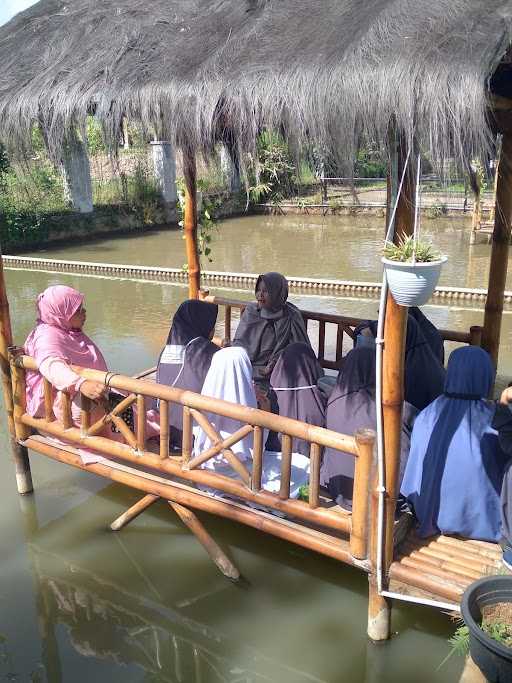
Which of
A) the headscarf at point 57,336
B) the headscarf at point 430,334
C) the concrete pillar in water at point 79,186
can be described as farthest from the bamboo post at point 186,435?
the concrete pillar in water at point 79,186

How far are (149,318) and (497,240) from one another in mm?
5663

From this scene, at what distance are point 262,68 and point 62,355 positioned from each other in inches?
82.3

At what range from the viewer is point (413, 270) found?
7.54ft

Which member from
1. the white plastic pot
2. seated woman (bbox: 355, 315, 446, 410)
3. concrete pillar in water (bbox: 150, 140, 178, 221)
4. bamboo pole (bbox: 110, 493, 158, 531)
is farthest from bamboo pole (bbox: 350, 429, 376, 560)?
concrete pillar in water (bbox: 150, 140, 178, 221)

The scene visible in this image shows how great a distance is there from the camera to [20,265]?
13086 millimetres

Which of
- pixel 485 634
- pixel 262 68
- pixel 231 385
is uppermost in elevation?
pixel 262 68

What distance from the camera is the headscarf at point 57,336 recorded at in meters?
3.83

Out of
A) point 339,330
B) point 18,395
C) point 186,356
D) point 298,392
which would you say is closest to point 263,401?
point 298,392

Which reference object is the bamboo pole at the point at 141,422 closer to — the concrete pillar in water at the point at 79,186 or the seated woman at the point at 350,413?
the seated woman at the point at 350,413

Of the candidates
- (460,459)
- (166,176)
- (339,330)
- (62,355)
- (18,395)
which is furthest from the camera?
(166,176)

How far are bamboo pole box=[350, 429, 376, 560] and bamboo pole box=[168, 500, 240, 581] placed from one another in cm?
94

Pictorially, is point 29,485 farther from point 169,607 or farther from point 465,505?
point 465,505

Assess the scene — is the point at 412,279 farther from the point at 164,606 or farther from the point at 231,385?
the point at 164,606

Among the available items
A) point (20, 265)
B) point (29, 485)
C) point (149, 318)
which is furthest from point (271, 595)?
point (20, 265)
